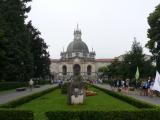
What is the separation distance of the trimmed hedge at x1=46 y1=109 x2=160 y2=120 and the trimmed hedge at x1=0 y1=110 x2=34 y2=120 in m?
0.66

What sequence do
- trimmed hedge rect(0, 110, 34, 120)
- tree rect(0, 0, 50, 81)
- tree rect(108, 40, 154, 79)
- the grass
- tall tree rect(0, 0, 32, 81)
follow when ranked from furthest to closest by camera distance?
tree rect(108, 40, 154, 79), tall tree rect(0, 0, 32, 81), tree rect(0, 0, 50, 81), the grass, trimmed hedge rect(0, 110, 34, 120)

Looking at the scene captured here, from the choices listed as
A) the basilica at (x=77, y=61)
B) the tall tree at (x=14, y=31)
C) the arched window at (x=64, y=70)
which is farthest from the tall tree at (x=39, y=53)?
the arched window at (x=64, y=70)

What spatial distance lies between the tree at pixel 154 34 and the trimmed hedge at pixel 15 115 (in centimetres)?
3983

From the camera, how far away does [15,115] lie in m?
14.9

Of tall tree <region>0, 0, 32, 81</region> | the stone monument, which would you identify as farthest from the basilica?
the stone monument

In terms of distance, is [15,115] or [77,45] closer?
[15,115]

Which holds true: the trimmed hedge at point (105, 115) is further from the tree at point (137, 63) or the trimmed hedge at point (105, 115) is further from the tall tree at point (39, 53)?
the tall tree at point (39, 53)

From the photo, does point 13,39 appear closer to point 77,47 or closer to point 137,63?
point 137,63

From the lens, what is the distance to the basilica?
595 ft

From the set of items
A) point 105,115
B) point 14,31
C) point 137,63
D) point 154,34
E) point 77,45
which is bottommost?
point 105,115

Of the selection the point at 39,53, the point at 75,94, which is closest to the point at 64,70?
the point at 39,53

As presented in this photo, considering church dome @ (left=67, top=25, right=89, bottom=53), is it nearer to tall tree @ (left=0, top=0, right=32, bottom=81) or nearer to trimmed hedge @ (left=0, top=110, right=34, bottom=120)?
tall tree @ (left=0, top=0, right=32, bottom=81)

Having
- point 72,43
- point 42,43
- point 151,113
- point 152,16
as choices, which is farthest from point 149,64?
point 72,43

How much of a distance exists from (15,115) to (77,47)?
16468 centimetres
